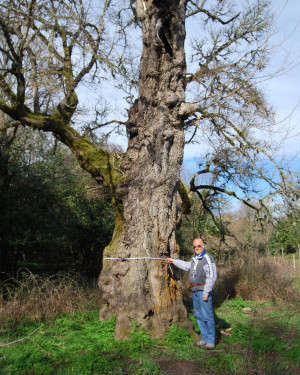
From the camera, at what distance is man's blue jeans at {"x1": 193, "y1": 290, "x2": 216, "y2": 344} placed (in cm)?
559

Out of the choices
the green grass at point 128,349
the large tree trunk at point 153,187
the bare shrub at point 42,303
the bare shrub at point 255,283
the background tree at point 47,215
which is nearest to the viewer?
the green grass at point 128,349

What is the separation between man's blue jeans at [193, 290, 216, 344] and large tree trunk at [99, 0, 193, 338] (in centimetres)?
44

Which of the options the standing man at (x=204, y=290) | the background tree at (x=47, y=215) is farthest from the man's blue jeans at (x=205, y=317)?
the background tree at (x=47, y=215)

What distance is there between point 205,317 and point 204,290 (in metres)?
0.45

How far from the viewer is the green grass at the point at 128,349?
4559 mm

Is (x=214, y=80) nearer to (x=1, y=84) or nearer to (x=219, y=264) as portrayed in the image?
(x=1, y=84)

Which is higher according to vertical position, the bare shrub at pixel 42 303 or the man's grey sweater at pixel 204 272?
the man's grey sweater at pixel 204 272

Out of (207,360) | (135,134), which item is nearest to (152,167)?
(135,134)

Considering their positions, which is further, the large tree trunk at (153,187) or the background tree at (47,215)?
the background tree at (47,215)

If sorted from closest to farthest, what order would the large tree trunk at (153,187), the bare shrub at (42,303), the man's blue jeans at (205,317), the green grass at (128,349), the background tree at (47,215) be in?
the green grass at (128,349)
the man's blue jeans at (205,317)
the large tree trunk at (153,187)
the bare shrub at (42,303)
the background tree at (47,215)

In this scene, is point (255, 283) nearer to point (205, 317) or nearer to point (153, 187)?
point (205, 317)

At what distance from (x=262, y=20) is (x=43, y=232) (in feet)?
29.0

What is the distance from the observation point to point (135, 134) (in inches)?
274

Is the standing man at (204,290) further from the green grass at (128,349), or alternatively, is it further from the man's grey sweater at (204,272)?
the green grass at (128,349)
